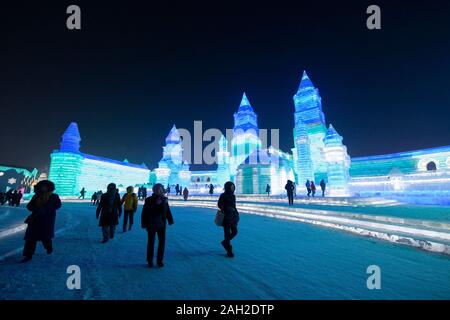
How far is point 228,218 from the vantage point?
5070 millimetres

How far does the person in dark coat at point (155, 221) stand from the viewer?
169 inches

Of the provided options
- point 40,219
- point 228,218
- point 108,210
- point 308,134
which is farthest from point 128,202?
point 308,134

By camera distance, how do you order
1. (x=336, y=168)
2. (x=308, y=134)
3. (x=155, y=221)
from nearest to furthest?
(x=155, y=221)
(x=336, y=168)
(x=308, y=134)

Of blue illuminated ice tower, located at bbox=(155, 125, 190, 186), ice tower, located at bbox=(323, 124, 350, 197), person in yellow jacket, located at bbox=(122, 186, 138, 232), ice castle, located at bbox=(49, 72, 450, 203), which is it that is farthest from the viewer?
blue illuminated ice tower, located at bbox=(155, 125, 190, 186)

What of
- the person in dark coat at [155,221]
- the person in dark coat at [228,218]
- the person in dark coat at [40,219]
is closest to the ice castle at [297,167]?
the person in dark coat at [228,218]

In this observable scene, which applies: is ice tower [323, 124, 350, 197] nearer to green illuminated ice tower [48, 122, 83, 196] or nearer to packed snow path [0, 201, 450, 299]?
packed snow path [0, 201, 450, 299]

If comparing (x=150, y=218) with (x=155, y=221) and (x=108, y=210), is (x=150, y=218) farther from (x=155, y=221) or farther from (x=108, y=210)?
(x=108, y=210)

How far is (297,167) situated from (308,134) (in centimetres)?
1523

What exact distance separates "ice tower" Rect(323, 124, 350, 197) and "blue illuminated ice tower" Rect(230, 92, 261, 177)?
50110mm

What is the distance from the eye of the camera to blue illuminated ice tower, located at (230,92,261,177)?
260ft

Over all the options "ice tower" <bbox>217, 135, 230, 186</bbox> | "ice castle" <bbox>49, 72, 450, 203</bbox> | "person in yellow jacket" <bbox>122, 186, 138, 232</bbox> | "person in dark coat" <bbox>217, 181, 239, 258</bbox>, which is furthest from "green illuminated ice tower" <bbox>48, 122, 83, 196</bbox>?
"person in dark coat" <bbox>217, 181, 239, 258</bbox>

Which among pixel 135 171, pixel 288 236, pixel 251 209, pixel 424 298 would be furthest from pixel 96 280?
pixel 135 171
